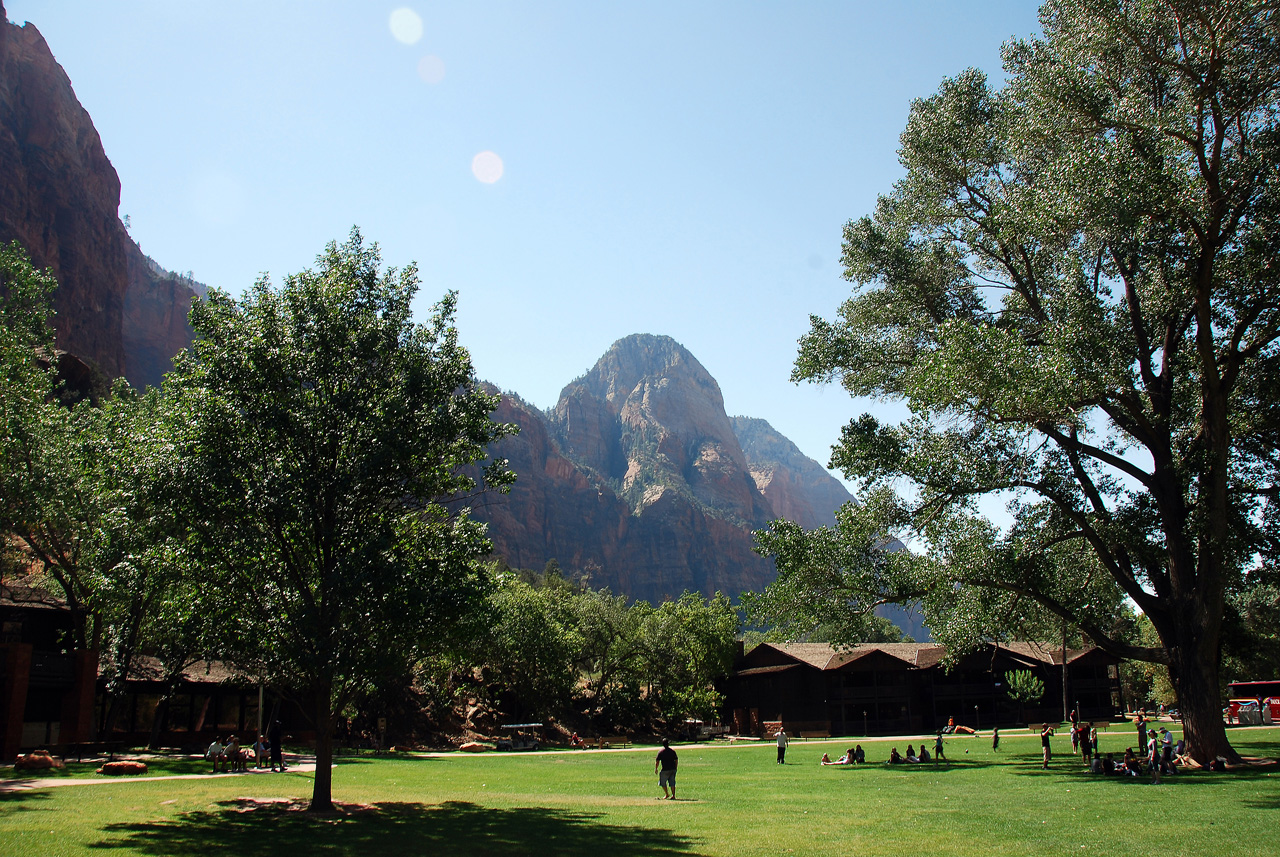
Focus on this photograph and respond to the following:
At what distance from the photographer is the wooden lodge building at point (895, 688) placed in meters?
58.0

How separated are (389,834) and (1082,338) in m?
19.1

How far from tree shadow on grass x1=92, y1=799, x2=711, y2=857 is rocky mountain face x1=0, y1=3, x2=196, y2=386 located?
9399cm

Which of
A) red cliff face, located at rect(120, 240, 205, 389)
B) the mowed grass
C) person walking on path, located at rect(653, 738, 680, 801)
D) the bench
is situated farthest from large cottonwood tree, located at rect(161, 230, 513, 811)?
red cliff face, located at rect(120, 240, 205, 389)

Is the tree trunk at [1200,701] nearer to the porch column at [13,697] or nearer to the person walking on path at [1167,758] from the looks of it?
the person walking on path at [1167,758]

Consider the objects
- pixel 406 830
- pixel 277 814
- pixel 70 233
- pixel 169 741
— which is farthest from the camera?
pixel 70 233

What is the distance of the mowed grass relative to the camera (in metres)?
12.6

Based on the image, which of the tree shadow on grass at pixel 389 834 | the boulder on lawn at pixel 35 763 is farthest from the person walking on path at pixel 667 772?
the boulder on lawn at pixel 35 763

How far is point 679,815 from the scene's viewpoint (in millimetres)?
16719

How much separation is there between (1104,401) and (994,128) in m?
9.18

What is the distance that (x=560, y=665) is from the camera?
171ft

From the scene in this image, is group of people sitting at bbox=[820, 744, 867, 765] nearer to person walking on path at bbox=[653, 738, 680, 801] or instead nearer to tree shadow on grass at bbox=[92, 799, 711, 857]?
person walking on path at bbox=[653, 738, 680, 801]

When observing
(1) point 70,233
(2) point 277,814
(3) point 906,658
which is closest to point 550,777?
(2) point 277,814

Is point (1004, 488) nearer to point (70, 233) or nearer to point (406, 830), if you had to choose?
point (406, 830)

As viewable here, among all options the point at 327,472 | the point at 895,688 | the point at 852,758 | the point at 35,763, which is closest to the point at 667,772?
the point at 327,472
